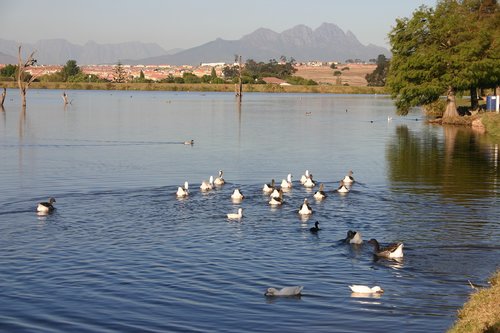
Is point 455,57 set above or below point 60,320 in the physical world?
above

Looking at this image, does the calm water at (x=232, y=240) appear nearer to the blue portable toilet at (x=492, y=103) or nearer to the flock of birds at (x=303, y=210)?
the flock of birds at (x=303, y=210)

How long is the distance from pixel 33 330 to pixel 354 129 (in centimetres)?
6130

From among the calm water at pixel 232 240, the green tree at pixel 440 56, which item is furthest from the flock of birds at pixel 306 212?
the green tree at pixel 440 56

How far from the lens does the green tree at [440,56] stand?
7494 cm

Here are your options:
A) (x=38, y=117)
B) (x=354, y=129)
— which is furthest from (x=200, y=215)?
(x=38, y=117)

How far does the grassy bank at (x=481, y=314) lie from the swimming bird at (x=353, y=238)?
6683 millimetres

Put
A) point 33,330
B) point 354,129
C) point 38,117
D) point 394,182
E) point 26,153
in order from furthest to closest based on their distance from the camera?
point 38,117 < point 354,129 < point 26,153 < point 394,182 < point 33,330

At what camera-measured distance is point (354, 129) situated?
247ft

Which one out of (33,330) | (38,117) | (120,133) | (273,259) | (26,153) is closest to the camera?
(33,330)

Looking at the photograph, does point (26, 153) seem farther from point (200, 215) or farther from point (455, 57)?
point (455, 57)

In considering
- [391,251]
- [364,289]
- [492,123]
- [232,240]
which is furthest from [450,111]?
[364,289]

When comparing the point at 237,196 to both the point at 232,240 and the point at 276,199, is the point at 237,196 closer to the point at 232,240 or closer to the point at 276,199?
the point at 276,199

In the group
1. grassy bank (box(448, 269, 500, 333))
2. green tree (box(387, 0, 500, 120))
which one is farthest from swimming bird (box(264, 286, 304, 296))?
green tree (box(387, 0, 500, 120))

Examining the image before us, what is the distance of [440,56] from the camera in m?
75.8
